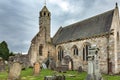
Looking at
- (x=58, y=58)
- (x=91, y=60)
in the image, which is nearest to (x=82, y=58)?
(x=58, y=58)

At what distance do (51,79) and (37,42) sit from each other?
30679mm

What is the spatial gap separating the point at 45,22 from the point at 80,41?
10.7 metres

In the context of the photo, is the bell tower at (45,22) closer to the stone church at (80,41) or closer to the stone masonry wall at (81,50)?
the stone church at (80,41)

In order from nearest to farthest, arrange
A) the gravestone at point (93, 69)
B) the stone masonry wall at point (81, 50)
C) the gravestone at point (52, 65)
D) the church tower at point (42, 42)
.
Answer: the gravestone at point (93, 69) < the stone masonry wall at point (81, 50) < the gravestone at point (52, 65) < the church tower at point (42, 42)

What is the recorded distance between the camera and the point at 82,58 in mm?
38375

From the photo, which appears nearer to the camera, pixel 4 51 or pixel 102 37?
pixel 102 37

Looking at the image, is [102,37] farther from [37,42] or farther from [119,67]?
[37,42]

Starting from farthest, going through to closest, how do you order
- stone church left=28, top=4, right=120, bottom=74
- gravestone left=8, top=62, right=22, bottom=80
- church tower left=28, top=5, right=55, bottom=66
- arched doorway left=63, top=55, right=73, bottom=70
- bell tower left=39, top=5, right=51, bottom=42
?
bell tower left=39, top=5, right=51, bottom=42 < church tower left=28, top=5, right=55, bottom=66 < arched doorway left=63, top=55, right=73, bottom=70 < stone church left=28, top=4, right=120, bottom=74 < gravestone left=8, top=62, right=22, bottom=80

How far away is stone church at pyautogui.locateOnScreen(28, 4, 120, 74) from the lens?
33.3 metres

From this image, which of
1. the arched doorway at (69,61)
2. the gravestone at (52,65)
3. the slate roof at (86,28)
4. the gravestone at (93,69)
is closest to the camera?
the gravestone at (93,69)

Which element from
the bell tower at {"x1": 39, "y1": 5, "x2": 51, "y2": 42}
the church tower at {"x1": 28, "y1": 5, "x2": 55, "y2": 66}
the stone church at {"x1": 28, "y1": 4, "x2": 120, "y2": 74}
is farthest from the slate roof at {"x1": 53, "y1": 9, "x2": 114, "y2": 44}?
the bell tower at {"x1": 39, "y1": 5, "x2": 51, "y2": 42}

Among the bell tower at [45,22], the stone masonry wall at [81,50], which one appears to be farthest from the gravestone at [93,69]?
the bell tower at [45,22]

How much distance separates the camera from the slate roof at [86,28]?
35969 mm

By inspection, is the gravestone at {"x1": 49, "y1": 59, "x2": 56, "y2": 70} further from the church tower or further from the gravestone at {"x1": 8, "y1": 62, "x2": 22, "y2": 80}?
the gravestone at {"x1": 8, "y1": 62, "x2": 22, "y2": 80}
